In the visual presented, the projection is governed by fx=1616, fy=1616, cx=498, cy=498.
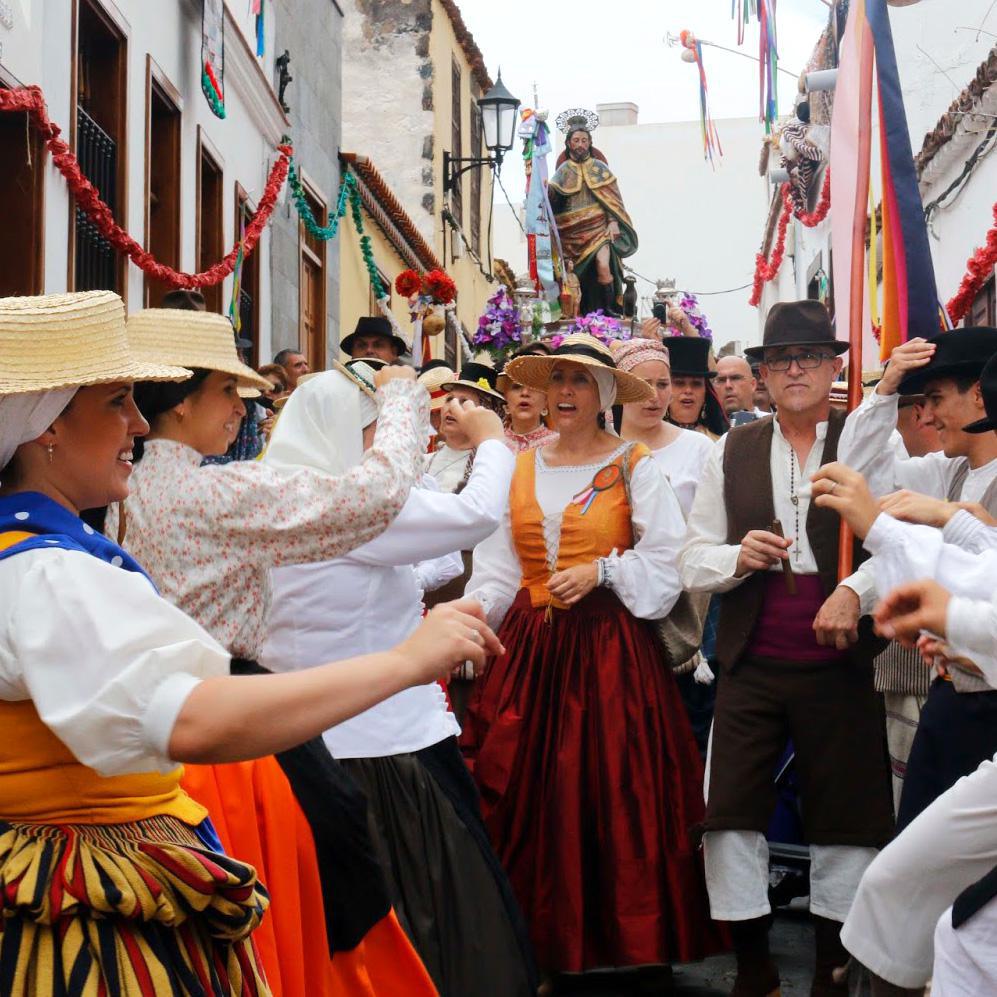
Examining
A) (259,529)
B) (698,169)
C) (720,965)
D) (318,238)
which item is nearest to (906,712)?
(720,965)

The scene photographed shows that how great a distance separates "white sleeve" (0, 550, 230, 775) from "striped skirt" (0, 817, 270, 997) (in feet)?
0.61

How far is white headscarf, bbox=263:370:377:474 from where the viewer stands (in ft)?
13.5

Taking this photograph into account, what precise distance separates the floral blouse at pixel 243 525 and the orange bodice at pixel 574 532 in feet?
7.53

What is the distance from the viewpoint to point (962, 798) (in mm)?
3592

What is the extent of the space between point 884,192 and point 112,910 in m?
3.50

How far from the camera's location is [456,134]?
84.0ft

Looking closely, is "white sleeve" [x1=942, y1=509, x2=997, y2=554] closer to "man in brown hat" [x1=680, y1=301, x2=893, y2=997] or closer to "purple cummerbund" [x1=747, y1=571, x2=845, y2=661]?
"man in brown hat" [x1=680, y1=301, x2=893, y2=997]

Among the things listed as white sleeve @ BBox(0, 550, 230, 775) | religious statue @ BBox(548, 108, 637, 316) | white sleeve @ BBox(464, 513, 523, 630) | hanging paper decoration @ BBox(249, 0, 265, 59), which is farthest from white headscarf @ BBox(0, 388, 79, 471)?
religious statue @ BBox(548, 108, 637, 316)

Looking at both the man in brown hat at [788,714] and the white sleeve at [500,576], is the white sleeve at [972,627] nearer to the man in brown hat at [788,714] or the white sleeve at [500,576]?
the man in brown hat at [788,714]

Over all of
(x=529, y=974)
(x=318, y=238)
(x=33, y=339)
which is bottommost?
(x=529, y=974)

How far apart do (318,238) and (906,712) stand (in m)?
11.6

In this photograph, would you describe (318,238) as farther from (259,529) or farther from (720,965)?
(259,529)

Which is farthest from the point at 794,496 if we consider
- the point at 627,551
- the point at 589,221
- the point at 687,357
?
the point at 589,221

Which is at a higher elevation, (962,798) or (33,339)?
(33,339)
